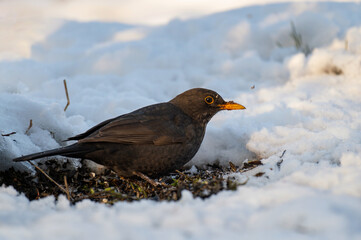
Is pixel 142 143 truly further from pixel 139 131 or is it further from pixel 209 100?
pixel 209 100

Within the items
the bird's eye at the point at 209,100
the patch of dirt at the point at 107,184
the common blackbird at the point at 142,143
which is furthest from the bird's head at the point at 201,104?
the patch of dirt at the point at 107,184

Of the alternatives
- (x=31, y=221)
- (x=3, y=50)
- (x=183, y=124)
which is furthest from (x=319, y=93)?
(x=3, y=50)

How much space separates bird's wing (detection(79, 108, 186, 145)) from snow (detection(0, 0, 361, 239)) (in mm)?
650

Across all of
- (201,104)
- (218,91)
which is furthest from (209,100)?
(218,91)

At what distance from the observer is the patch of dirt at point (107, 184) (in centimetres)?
318

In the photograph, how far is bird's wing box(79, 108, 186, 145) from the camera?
3.87 meters

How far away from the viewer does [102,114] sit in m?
5.18

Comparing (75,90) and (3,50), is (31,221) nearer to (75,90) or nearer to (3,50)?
(75,90)

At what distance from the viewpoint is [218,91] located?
630cm

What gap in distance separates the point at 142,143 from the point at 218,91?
8.48 feet

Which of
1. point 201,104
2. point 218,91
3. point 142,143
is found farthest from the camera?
point 218,91

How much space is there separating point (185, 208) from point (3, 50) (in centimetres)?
551

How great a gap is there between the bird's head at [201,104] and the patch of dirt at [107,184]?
1.80 ft

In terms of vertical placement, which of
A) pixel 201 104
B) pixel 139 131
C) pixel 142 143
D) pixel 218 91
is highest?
pixel 218 91
